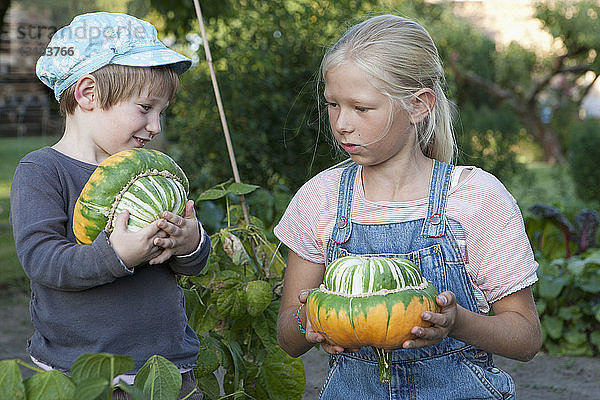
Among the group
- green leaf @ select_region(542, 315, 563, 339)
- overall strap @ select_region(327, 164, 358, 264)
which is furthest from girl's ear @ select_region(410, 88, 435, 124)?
green leaf @ select_region(542, 315, 563, 339)

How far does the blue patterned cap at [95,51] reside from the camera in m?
2.03

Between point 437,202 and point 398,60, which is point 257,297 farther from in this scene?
point 398,60

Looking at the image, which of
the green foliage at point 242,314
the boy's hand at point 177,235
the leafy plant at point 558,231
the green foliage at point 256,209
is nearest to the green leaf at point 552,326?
the leafy plant at point 558,231

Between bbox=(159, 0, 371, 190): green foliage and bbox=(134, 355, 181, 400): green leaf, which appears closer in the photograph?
bbox=(134, 355, 181, 400): green leaf

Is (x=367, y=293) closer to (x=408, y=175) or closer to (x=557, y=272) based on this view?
(x=408, y=175)

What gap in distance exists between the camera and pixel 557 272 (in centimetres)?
487

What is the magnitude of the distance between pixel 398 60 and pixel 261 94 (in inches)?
165

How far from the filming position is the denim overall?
82.5 inches

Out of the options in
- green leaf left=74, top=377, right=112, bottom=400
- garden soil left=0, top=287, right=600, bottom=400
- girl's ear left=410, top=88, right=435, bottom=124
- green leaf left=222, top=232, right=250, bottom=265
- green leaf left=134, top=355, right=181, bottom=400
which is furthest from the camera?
garden soil left=0, top=287, right=600, bottom=400

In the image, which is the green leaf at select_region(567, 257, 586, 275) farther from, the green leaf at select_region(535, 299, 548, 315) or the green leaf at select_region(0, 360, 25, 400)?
the green leaf at select_region(0, 360, 25, 400)

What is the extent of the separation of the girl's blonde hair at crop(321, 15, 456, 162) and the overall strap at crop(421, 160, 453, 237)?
137 mm

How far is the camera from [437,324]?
1809mm

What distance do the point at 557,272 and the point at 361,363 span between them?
3.10m

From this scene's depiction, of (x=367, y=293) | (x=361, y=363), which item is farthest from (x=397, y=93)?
(x=361, y=363)
